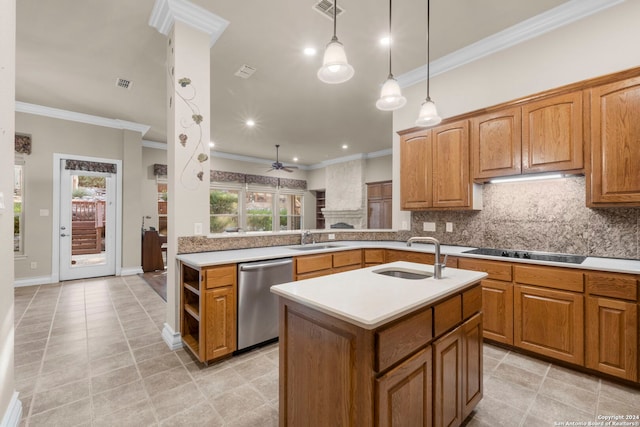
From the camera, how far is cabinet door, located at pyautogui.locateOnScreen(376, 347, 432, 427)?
3.56 feet

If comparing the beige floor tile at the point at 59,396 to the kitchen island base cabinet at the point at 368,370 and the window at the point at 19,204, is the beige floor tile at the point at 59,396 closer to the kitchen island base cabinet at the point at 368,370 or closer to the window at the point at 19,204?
the kitchen island base cabinet at the point at 368,370

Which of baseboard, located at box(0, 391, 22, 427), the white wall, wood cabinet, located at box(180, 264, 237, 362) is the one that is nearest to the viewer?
baseboard, located at box(0, 391, 22, 427)

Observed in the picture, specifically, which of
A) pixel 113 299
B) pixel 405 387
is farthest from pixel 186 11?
pixel 113 299

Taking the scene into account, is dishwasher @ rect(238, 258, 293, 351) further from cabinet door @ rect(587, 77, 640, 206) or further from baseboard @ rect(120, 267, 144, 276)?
baseboard @ rect(120, 267, 144, 276)

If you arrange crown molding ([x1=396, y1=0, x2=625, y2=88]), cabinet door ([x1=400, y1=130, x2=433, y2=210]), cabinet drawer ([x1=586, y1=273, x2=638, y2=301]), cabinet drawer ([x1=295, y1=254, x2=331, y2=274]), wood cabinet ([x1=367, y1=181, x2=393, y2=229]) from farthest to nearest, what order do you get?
1. wood cabinet ([x1=367, y1=181, x2=393, y2=229])
2. cabinet door ([x1=400, y1=130, x2=433, y2=210])
3. cabinet drawer ([x1=295, y1=254, x2=331, y2=274])
4. crown molding ([x1=396, y1=0, x2=625, y2=88])
5. cabinet drawer ([x1=586, y1=273, x2=638, y2=301])

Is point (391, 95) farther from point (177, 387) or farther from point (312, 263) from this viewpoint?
point (177, 387)

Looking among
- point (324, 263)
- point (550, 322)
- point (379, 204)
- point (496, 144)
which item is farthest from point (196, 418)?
point (379, 204)

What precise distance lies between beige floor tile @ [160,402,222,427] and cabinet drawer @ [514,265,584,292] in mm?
2607

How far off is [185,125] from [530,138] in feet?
10.7

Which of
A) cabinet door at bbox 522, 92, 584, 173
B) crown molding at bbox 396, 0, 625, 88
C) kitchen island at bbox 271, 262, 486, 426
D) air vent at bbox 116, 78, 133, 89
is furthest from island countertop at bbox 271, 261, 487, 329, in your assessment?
air vent at bbox 116, 78, 133, 89

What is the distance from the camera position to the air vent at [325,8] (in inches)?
97.5

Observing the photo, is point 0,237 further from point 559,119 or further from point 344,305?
point 559,119

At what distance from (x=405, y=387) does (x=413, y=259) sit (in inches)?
86.9

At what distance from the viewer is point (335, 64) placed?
67.5 inches
